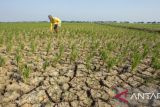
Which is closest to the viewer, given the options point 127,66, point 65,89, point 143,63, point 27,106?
point 27,106

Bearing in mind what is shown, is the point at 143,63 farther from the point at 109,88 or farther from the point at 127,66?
the point at 109,88

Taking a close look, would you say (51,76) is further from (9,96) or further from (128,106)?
(128,106)

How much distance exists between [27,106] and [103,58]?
2978mm

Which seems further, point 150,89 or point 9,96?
point 150,89

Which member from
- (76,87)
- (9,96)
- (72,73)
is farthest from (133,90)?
(9,96)

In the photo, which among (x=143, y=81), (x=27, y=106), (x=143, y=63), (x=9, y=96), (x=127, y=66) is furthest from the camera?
(x=143, y=63)

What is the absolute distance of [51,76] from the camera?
4.25 metres

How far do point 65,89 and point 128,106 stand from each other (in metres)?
1.16

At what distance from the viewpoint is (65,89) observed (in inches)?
143

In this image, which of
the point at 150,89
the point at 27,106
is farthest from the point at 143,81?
the point at 27,106

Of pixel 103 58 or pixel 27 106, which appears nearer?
pixel 27 106

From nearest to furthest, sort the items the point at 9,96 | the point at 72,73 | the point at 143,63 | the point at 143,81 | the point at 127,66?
the point at 9,96 → the point at 143,81 → the point at 72,73 → the point at 127,66 → the point at 143,63

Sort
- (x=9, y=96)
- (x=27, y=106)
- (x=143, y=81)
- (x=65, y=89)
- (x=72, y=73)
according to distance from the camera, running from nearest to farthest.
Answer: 1. (x=27, y=106)
2. (x=9, y=96)
3. (x=65, y=89)
4. (x=143, y=81)
5. (x=72, y=73)

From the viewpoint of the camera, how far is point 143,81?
418 centimetres
